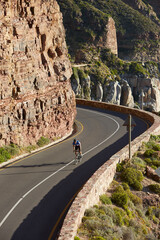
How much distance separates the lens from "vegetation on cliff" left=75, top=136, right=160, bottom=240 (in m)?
12.2

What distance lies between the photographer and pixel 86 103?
156ft

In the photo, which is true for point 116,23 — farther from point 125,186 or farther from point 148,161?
point 125,186

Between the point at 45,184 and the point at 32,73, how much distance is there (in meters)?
9.71

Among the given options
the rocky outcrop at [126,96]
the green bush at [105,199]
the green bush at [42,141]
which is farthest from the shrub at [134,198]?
the rocky outcrop at [126,96]

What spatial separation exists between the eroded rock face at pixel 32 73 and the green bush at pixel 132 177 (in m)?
7.82

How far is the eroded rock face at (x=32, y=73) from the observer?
67.5 feet

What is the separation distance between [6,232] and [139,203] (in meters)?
7.59

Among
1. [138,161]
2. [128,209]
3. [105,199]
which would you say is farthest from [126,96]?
[105,199]

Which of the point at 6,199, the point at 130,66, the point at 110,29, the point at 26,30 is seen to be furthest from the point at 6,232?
the point at 110,29

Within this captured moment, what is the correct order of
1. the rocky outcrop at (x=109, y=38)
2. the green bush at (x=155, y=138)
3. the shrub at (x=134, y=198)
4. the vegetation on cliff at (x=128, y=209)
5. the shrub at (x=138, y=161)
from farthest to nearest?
the rocky outcrop at (x=109, y=38) → the green bush at (x=155, y=138) → the shrub at (x=138, y=161) → the shrub at (x=134, y=198) → the vegetation on cliff at (x=128, y=209)

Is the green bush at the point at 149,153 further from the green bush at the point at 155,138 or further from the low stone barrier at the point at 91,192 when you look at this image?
the green bush at the point at 155,138

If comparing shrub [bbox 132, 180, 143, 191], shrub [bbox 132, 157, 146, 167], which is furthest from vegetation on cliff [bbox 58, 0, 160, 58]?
shrub [bbox 132, 180, 143, 191]

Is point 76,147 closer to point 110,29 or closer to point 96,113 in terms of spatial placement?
point 96,113

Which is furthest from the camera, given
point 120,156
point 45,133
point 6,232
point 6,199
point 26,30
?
point 45,133
